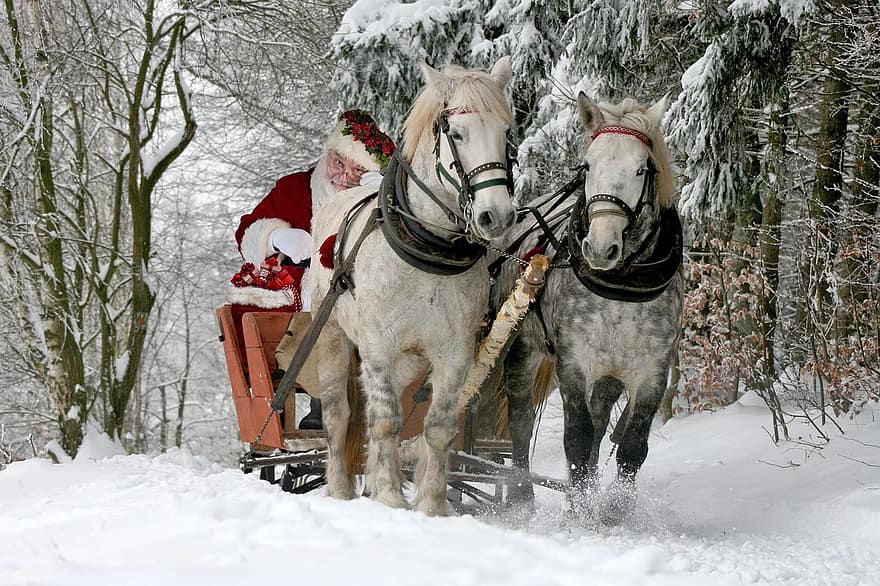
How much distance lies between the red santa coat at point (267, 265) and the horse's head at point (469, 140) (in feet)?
6.11

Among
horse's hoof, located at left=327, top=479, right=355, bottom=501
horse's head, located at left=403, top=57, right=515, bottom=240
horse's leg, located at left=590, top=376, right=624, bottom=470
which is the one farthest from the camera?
horse's hoof, located at left=327, top=479, right=355, bottom=501

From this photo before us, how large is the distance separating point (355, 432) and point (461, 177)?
6.10 feet

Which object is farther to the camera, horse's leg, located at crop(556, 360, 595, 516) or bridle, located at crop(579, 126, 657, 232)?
horse's leg, located at crop(556, 360, 595, 516)

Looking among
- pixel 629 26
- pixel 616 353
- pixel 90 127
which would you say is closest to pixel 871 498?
pixel 616 353

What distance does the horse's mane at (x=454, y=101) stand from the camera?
3900 mm

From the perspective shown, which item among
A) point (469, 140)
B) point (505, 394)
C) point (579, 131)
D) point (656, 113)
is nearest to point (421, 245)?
point (469, 140)

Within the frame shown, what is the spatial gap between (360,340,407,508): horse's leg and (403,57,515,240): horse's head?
79 cm

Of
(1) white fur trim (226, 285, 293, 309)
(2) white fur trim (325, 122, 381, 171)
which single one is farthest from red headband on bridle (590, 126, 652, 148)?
(1) white fur trim (226, 285, 293, 309)

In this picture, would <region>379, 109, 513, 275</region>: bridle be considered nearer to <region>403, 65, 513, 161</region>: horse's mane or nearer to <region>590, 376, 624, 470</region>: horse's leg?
<region>403, 65, 513, 161</region>: horse's mane

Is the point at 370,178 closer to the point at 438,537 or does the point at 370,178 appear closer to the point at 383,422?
the point at 383,422

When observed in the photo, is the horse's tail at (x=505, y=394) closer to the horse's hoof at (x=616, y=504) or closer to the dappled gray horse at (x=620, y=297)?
the dappled gray horse at (x=620, y=297)

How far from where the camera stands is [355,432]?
5066 mm

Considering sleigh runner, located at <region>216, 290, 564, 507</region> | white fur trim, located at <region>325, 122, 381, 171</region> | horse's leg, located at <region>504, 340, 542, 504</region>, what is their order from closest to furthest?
sleigh runner, located at <region>216, 290, 564, 507</region>, horse's leg, located at <region>504, 340, 542, 504</region>, white fur trim, located at <region>325, 122, 381, 171</region>

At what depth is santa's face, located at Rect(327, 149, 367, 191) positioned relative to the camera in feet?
18.9
